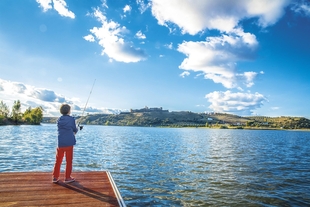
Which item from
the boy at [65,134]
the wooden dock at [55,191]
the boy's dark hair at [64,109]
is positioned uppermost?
the boy's dark hair at [64,109]

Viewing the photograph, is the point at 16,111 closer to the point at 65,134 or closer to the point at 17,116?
the point at 17,116

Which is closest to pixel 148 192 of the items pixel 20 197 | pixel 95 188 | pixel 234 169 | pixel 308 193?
pixel 95 188

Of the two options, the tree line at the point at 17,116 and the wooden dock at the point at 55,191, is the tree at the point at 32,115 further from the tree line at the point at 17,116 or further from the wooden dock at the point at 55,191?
the wooden dock at the point at 55,191

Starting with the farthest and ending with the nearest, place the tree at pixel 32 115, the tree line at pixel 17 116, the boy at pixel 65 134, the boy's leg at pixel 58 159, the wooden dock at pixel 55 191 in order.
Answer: the tree at pixel 32 115
the tree line at pixel 17 116
the boy's leg at pixel 58 159
the boy at pixel 65 134
the wooden dock at pixel 55 191

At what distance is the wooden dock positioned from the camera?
768 cm

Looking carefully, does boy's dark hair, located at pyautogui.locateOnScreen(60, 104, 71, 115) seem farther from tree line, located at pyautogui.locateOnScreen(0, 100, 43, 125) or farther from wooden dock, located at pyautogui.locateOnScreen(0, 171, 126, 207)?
tree line, located at pyautogui.locateOnScreen(0, 100, 43, 125)

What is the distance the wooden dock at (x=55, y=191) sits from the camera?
7.68 meters

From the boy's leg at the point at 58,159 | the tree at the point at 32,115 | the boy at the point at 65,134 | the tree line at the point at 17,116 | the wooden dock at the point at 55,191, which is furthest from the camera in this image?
the tree at the point at 32,115

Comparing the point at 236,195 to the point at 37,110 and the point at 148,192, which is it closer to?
the point at 148,192

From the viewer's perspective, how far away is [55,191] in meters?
8.76

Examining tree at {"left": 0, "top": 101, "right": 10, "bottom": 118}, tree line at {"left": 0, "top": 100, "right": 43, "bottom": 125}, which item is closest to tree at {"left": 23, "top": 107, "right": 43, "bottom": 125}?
tree line at {"left": 0, "top": 100, "right": 43, "bottom": 125}

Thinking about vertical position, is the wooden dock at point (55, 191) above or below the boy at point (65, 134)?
below

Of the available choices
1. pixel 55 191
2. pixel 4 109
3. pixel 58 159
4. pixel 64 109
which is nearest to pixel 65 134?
pixel 64 109

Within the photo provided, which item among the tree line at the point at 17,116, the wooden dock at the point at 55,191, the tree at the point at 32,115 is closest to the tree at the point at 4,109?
the tree line at the point at 17,116
